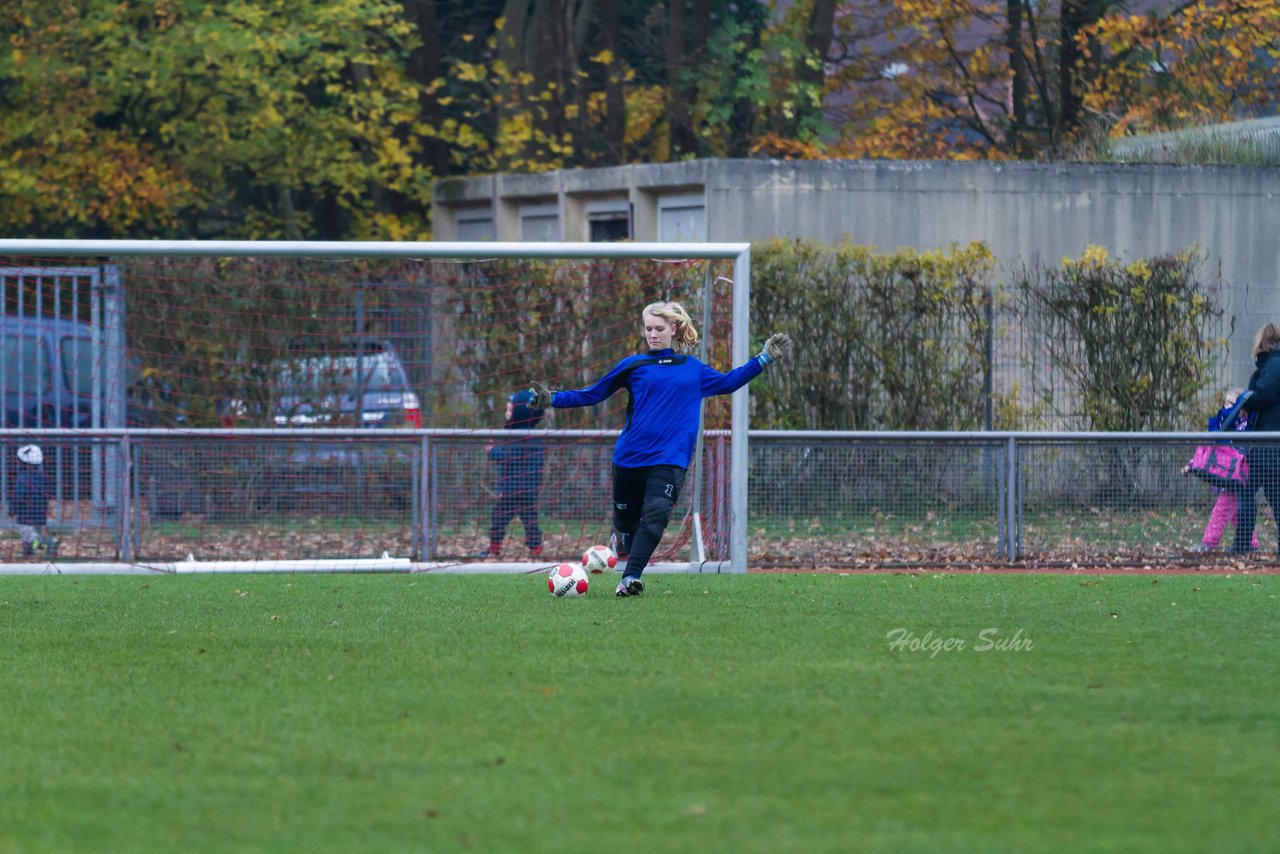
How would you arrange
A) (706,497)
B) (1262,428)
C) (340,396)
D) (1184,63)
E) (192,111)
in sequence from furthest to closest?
(1184,63)
(192,111)
(340,396)
(1262,428)
(706,497)

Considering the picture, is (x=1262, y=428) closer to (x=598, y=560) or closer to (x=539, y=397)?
(x=598, y=560)

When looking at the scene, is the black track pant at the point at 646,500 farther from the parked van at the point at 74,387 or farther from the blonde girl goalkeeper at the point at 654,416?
the parked van at the point at 74,387

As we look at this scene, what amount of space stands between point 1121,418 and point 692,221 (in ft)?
15.2

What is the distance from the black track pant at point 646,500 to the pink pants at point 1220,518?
15.9ft

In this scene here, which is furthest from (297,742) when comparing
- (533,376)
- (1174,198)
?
(1174,198)

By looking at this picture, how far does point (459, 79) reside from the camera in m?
26.8

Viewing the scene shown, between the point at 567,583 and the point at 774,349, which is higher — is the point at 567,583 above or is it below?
below

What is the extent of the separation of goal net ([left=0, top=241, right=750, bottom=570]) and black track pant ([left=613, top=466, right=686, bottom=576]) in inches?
83.5

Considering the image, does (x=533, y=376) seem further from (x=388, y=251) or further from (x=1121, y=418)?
(x=1121, y=418)

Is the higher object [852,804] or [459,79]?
[459,79]

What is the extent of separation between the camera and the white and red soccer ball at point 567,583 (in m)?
11.0

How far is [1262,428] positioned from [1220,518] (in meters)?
1.13

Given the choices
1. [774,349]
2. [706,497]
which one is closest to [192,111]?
[706,497]

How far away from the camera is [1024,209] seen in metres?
18.4
